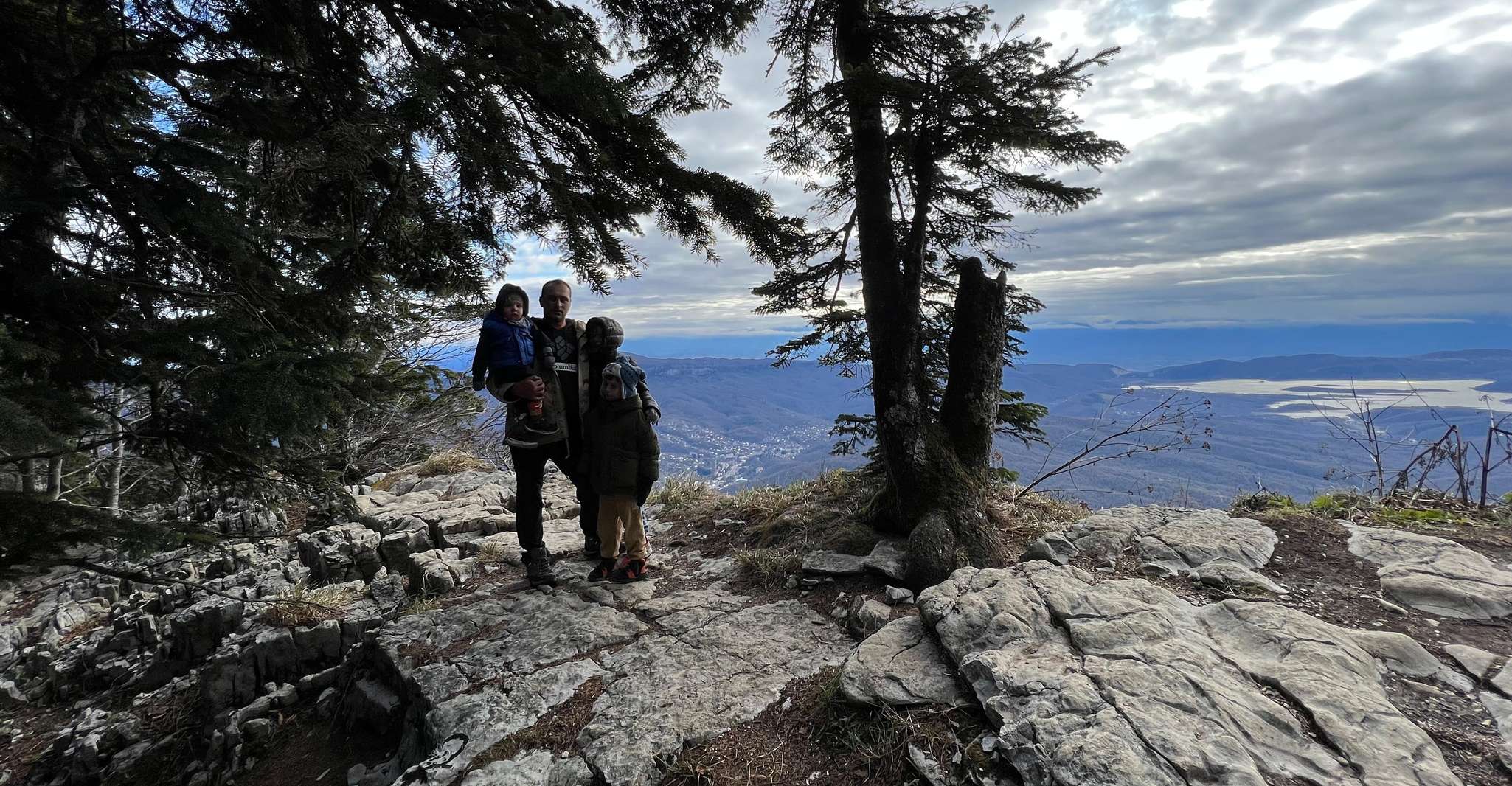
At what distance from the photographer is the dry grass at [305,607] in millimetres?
5004

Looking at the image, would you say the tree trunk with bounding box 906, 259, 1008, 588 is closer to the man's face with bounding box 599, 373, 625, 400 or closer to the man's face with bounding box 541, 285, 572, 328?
the man's face with bounding box 599, 373, 625, 400

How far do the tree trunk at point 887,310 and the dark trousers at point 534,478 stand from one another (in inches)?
113

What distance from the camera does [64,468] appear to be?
7.71 meters

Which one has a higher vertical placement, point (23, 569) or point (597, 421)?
point (597, 421)

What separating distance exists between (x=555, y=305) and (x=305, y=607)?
3473 millimetres

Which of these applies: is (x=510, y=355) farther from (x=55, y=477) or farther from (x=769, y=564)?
(x=55, y=477)

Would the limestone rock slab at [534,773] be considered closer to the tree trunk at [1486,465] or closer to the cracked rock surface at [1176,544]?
the cracked rock surface at [1176,544]

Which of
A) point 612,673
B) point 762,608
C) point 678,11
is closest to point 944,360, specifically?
point 762,608

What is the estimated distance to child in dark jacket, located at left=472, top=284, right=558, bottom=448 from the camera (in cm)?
459

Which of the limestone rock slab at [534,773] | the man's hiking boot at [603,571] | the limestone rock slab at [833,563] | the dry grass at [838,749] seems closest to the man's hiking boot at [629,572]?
the man's hiking boot at [603,571]

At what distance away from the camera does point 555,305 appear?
4.98 m

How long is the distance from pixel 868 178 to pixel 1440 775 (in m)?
5.13

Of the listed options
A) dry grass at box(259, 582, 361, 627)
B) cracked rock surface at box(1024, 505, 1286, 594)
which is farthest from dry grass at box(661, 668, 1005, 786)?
dry grass at box(259, 582, 361, 627)

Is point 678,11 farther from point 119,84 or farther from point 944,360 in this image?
point 944,360
